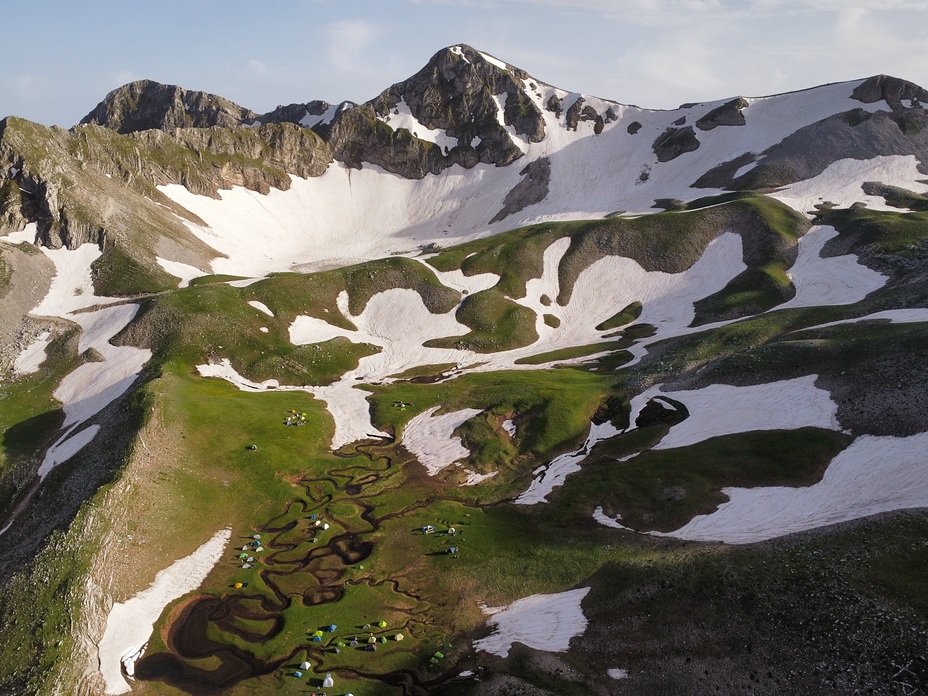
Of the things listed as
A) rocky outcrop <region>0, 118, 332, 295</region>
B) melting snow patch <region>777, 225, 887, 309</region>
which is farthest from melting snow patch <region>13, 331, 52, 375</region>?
melting snow patch <region>777, 225, 887, 309</region>

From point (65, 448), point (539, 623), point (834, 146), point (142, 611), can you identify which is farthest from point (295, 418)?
point (834, 146)

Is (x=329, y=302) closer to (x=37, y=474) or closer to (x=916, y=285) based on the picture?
(x=37, y=474)

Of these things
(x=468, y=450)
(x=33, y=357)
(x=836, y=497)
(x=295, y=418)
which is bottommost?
(x=836, y=497)

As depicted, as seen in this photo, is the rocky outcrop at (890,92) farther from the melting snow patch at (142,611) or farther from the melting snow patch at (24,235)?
the melting snow patch at (24,235)

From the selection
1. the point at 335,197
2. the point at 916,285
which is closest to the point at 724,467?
the point at 916,285

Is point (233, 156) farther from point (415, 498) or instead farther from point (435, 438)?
point (415, 498)

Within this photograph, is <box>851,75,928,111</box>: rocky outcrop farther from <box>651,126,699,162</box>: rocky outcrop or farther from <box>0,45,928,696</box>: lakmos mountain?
<box>651,126,699,162</box>: rocky outcrop
